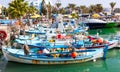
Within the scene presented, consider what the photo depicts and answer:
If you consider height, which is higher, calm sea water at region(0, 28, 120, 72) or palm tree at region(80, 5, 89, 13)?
palm tree at region(80, 5, 89, 13)

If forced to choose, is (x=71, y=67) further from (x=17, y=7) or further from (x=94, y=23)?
(x=94, y=23)

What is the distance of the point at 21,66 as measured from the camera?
22.8m

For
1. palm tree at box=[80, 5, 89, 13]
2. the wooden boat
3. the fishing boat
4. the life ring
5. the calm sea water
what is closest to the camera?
the calm sea water

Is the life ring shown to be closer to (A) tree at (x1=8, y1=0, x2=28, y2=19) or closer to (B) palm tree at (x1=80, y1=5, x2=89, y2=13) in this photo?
(A) tree at (x1=8, y1=0, x2=28, y2=19)

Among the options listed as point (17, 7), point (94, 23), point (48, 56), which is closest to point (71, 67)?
point (48, 56)

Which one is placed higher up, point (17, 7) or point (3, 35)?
point (17, 7)

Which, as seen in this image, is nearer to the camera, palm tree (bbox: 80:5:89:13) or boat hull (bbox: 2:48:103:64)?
boat hull (bbox: 2:48:103:64)

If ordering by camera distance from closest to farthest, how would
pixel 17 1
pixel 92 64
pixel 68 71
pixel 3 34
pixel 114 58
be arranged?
1. pixel 68 71
2. pixel 92 64
3. pixel 114 58
4. pixel 3 34
5. pixel 17 1

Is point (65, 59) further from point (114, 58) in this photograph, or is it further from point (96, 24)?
point (96, 24)

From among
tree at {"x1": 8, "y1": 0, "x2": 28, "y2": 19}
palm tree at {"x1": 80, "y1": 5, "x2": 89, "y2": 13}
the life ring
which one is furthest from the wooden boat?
palm tree at {"x1": 80, "y1": 5, "x2": 89, "y2": 13}

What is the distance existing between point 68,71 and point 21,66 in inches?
163

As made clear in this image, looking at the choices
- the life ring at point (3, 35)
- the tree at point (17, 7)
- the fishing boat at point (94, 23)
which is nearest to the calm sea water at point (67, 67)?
the life ring at point (3, 35)

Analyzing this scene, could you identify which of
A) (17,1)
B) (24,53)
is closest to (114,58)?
(24,53)

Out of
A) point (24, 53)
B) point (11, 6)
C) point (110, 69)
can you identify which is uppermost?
point (11, 6)
